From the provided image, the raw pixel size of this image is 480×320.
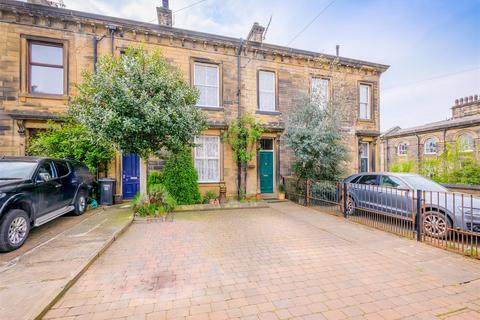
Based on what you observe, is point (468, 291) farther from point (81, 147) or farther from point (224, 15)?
point (224, 15)

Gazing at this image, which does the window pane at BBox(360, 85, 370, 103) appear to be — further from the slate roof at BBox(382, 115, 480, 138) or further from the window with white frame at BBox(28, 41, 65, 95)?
the window with white frame at BBox(28, 41, 65, 95)

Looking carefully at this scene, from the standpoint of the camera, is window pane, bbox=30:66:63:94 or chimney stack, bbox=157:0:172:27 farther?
chimney stack, bbox=157:0:172:27

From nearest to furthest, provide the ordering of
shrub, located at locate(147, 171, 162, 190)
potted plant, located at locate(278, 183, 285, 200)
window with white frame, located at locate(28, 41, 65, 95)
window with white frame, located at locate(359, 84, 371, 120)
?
window with white frame, located at locate(28, 41, 65, 95), shrub, located at locate(147, 171, 162, 190), potted plant, located at locate(278, 183, 285, 200), window with white frame, located at locate(359, 84, 371, 120)

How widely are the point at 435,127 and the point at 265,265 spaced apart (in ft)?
79.4

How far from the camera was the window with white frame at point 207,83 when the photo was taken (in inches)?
410

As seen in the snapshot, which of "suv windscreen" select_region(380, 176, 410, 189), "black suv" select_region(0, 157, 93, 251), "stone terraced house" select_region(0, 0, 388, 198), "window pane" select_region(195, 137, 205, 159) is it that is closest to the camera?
"black suv" select_region(0, 157, 93, 251)

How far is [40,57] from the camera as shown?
8.67m

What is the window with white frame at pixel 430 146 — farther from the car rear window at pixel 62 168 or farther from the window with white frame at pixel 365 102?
the car rear window at pixel 62 168

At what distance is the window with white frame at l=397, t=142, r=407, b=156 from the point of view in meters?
23.2

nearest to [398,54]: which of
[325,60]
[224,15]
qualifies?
[325,60]

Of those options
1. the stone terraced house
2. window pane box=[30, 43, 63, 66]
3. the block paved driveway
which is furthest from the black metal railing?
window pane box=[30, 43, 63, 66]

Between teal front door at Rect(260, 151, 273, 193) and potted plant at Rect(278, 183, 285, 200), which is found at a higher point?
teal front door at Rect(260, 151, 273, 193)

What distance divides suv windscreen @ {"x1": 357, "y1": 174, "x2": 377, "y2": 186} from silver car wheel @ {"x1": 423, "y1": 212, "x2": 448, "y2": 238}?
2.15 m

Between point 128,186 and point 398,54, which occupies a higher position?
point 398,54
